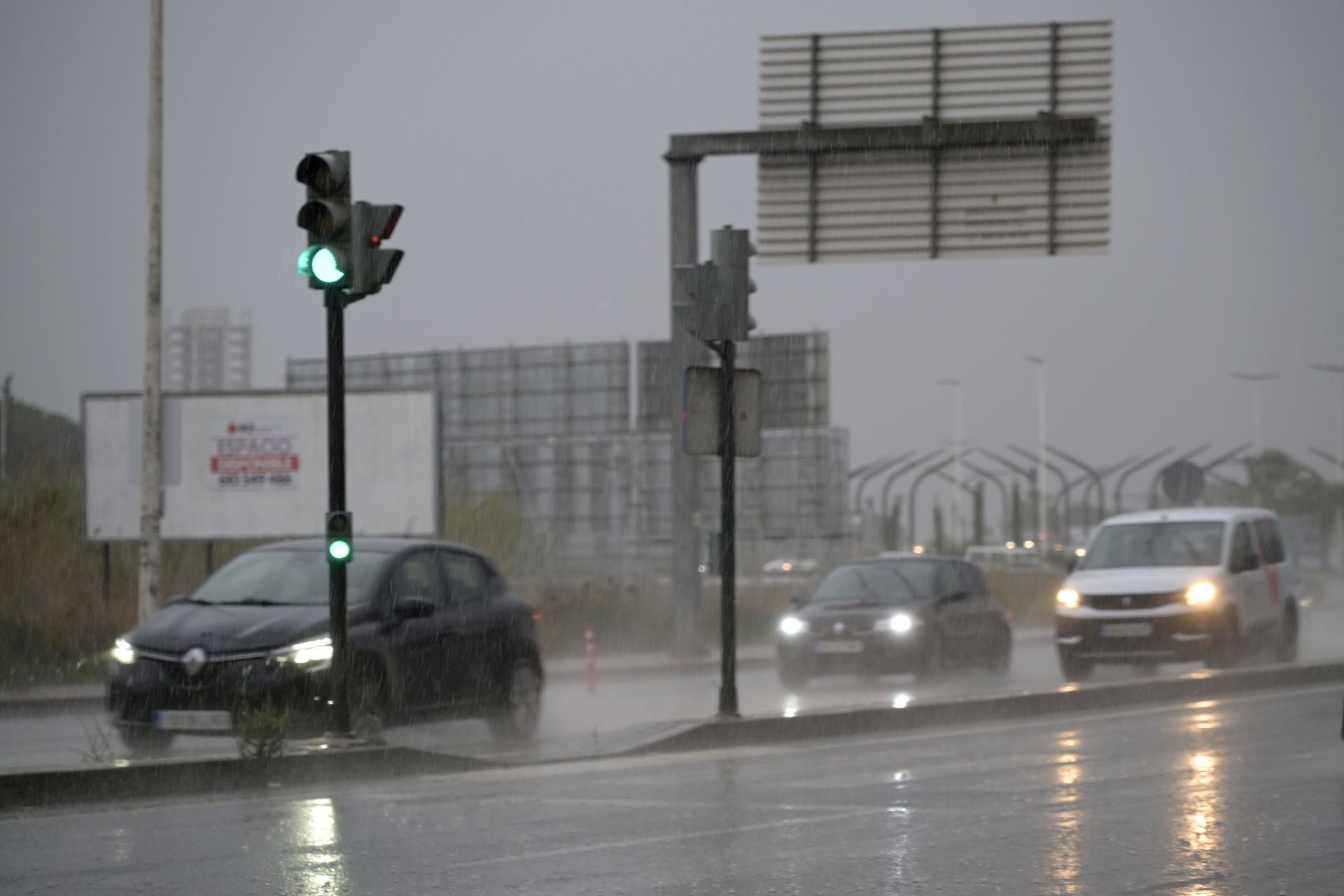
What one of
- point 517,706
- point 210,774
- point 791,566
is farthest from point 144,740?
point 791,566

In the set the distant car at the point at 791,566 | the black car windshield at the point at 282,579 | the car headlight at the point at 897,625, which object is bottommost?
the distant car at the point at 791,566

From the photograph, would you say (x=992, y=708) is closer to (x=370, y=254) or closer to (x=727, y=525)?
(x=727, y=525)

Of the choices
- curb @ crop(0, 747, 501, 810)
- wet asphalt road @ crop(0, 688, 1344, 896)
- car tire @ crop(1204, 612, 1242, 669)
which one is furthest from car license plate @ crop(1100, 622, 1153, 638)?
curb @ crop(0, 747, 501, 810)

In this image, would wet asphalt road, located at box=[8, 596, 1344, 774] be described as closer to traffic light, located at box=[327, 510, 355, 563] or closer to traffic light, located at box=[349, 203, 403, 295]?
traffic light, located at box=[327, 510, 355, 563]

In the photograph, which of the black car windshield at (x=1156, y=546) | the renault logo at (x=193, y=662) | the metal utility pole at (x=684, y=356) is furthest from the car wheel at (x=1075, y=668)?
the renault logo at (x=193, y=662)

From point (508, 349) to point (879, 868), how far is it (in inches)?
1852

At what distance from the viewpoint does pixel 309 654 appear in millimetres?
13398

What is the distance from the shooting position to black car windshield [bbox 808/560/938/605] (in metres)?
23.5

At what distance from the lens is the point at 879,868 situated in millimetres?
8344

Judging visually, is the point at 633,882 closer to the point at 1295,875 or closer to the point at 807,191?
the point at 1295,875

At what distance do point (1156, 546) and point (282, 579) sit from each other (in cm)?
1171

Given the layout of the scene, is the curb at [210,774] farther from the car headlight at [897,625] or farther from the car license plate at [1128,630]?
the car license plate at [1128,630]

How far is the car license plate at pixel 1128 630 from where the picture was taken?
855 inches

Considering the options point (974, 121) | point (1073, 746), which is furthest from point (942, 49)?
point (1073, 746)
